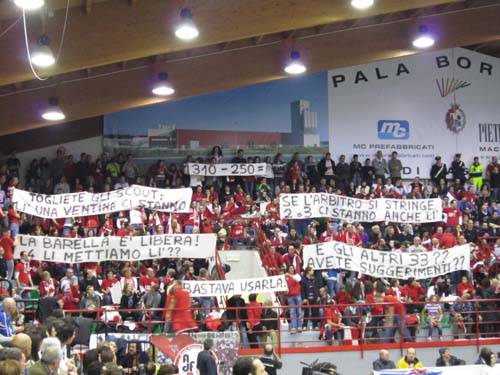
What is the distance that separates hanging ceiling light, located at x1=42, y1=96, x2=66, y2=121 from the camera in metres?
23.5

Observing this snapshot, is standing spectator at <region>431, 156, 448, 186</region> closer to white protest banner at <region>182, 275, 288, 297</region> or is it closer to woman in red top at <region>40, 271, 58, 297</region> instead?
white protest banner at <region>182, 275, 288, 297</region>

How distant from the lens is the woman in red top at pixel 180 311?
57.5ft

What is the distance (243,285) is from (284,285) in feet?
2.99

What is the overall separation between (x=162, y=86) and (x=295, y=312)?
27.5ft

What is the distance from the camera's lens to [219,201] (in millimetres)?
28000

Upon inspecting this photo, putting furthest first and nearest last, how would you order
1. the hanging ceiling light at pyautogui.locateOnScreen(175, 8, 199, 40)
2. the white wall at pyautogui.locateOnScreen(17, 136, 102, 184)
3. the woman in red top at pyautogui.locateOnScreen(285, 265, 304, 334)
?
the white wall at pyautogui.locateOnScreen(17, 136, 102, 184), the woman in red top at pyautogui.locateOnScreen(285, 265, 304, 334), the hanging ceiling light at pyautogui.locateOnScreen(175, 8, 199, 40)

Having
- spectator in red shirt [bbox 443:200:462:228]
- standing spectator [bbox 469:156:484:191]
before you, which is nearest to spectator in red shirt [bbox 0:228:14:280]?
spectator in red shirt [bbox 443:200:462:228]

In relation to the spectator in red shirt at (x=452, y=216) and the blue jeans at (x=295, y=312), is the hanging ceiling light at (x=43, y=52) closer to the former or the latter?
the blue jeans at (x=295, y=312)

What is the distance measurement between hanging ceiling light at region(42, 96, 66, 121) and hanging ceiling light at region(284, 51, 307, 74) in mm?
6545

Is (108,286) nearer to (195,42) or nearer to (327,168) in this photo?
(195,42)

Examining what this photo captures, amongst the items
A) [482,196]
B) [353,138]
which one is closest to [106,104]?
[353,138]

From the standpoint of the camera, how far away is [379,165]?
3145cm

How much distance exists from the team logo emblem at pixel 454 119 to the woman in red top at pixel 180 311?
18544 millimetres

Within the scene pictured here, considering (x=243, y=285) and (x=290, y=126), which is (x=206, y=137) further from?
(x=243, y=285)
